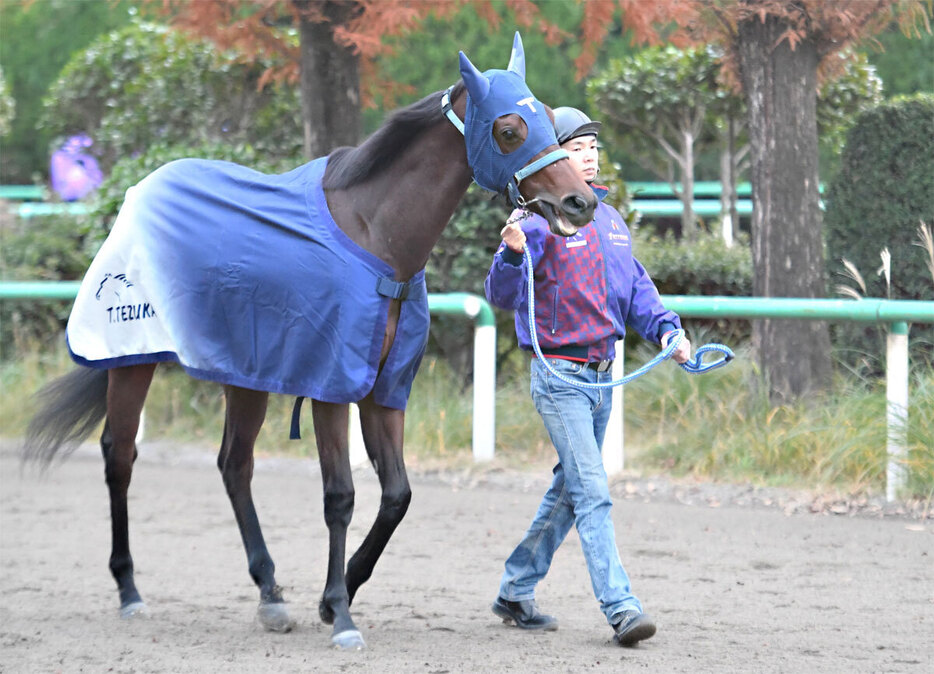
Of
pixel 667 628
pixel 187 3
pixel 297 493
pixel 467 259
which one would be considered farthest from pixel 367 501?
pixel 187 3

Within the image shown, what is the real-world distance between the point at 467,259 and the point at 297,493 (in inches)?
77.3

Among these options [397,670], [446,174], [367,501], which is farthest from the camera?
[367,501]

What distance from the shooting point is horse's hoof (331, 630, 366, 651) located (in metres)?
3.98

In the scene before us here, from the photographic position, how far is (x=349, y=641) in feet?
13.1

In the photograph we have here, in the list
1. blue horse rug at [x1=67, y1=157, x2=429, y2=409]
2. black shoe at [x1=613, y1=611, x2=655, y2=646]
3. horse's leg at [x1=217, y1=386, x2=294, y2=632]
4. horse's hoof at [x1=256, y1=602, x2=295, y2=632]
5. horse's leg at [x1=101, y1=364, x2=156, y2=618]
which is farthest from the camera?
horse's leg at [x1=101, y1=364, x2=156, y2=618]

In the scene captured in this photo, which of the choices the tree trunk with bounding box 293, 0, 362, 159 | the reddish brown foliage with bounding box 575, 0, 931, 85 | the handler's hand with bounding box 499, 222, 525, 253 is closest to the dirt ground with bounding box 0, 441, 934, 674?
the handler's hand with bounding box 499, 222, 525, 253

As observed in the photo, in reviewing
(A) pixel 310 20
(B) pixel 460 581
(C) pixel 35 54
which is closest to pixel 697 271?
(A) pixel 310 20

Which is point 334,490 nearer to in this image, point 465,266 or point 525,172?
point 525,172

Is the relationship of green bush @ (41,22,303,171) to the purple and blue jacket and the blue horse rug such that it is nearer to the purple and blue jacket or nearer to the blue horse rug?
the blue horse rug

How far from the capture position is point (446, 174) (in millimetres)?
3982

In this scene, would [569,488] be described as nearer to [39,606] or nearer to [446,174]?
[446,174]

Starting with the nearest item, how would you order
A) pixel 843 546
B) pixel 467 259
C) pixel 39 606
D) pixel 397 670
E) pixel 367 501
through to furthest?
pixel 397 670
pixel 39 606
pixel 843 546
pixel 367 501
pixel 467 259

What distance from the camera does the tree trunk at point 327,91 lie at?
8.14 m

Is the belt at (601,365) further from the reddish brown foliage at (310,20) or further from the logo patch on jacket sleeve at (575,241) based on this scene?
the reddish brown foliage at (310,20)
